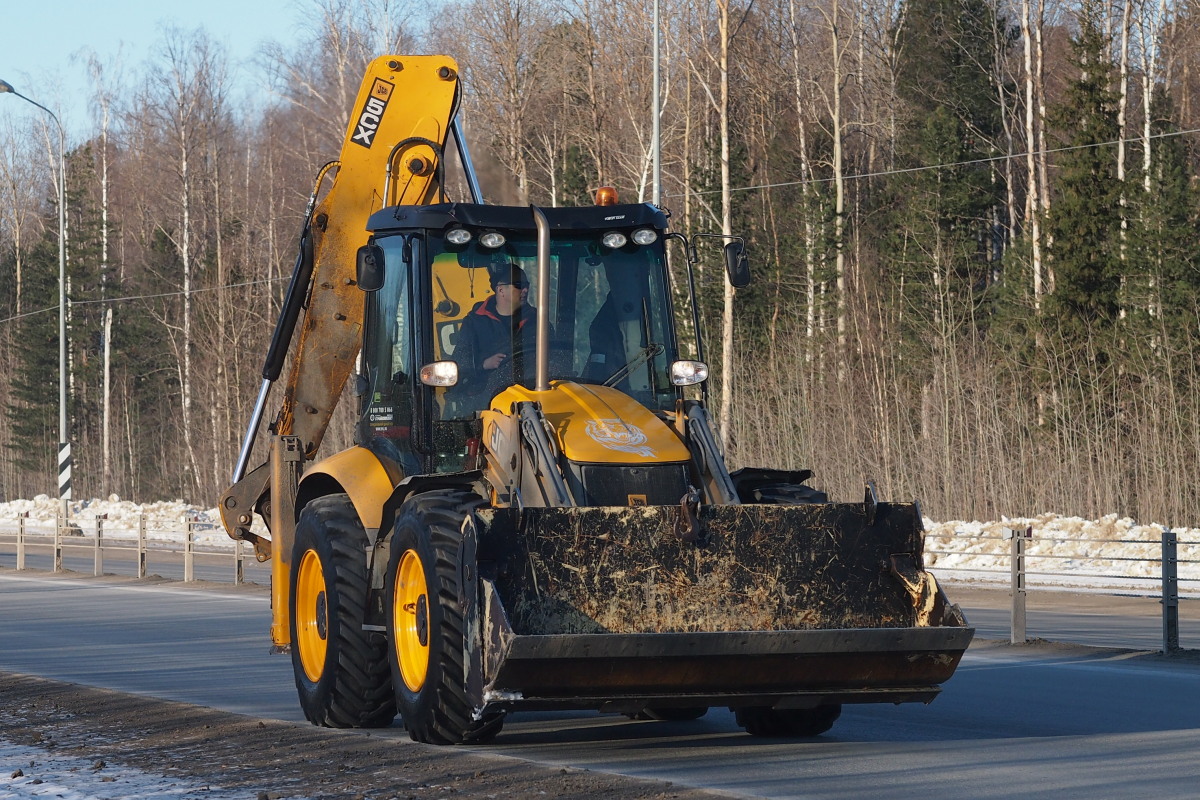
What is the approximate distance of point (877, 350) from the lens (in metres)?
42.8

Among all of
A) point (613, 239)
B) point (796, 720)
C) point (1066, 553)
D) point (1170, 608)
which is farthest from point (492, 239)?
point (1066, 553)

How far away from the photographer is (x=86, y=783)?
918 centimetres

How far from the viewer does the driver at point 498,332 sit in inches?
424

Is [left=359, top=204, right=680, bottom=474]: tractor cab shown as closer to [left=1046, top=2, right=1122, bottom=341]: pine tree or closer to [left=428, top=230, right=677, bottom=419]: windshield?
[left=428, top=230, right=677, bottom=419]: windshield

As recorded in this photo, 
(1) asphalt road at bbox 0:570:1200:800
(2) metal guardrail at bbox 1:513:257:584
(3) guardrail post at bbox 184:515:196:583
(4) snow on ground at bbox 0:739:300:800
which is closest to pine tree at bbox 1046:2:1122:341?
(2) metal guardrail at bbox 1:513:257:584

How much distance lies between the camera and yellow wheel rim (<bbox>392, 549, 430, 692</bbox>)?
31.8 ft

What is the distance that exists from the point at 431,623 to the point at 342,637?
150 cm

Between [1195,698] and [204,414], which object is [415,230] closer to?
[1195,698]

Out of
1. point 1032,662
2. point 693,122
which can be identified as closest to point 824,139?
point 693,122

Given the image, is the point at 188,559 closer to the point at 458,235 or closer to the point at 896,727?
the point at 458,235

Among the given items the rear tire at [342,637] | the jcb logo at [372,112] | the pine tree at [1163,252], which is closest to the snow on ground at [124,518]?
the pine tree at [1163,252]

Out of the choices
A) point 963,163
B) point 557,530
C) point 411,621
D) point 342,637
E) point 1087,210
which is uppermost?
point 963,163

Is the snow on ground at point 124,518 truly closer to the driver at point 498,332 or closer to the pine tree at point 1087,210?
the pine tree at point 1087,210

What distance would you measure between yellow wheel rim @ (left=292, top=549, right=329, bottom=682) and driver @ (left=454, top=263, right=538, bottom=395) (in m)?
1.66
